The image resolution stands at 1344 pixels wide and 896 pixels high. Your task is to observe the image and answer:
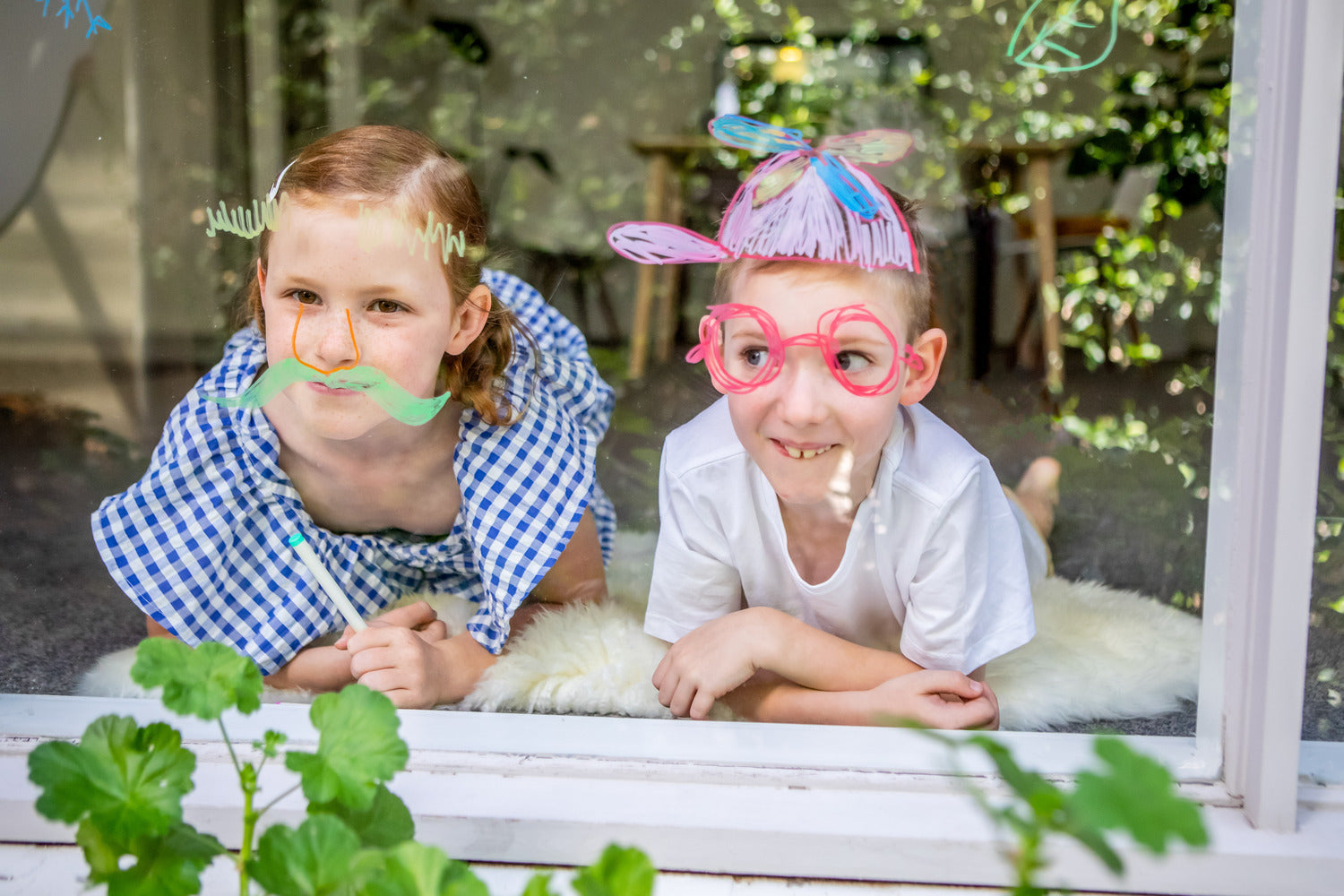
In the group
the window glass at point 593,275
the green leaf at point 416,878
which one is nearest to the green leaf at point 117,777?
the green leaf at point 416,878

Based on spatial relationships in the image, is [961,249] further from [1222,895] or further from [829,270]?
[1222,895]

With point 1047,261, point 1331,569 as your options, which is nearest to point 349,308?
point 1331,569

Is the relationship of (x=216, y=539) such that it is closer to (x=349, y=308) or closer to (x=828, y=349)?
(x=349, y=308)

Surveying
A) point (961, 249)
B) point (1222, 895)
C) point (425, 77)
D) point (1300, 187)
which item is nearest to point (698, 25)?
point (425, 77)

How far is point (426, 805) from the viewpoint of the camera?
0.80 meters

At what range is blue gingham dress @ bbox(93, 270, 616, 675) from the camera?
115cm

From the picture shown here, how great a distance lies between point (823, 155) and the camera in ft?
3.18

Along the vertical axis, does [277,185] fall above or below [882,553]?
above

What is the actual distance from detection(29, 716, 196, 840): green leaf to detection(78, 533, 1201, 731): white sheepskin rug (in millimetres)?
306

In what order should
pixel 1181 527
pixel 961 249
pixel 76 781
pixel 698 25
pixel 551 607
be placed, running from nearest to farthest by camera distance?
pixel 76 781
pixel 1181 527
pixel 551 607
pixel 961 249
pixel 698 25

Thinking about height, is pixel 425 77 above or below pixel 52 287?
above

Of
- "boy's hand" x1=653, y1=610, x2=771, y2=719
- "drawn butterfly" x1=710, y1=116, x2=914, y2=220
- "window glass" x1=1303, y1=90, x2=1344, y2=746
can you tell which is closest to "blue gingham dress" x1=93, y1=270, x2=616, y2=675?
"boy's hand" x1=653, y1=610, x2=771, y2=719

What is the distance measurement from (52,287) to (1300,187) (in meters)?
1.29

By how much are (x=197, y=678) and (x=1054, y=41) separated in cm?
94
